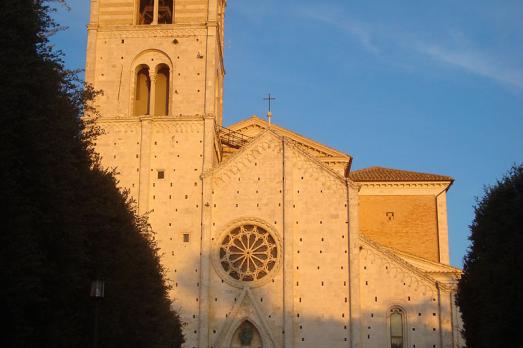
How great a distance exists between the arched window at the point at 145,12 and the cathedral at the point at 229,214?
58 millimetres

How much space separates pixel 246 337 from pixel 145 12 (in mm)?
14530

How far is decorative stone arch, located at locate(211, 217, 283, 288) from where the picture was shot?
1222 inches

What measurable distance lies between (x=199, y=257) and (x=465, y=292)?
Answer: 36.4ft

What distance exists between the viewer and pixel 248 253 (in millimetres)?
31656

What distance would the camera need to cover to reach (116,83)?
1329 inches

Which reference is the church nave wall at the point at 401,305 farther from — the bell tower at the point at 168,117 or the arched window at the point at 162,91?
the arched window at the point at 162,91

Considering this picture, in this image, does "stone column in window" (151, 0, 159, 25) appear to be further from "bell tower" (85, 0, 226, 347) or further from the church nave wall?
the church nave wall

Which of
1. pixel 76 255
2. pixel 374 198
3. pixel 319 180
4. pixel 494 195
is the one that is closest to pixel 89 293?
pixel 76 255

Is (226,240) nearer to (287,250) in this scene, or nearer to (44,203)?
(287,250)

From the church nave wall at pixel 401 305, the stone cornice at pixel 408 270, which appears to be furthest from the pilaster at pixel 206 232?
the stone cornice at pixel 408 270

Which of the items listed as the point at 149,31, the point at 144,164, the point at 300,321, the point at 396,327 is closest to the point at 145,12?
the point at 149,31

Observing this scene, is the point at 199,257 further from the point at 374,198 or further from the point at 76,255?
the point at 76,255

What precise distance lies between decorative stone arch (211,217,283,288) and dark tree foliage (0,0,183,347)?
13164 mm

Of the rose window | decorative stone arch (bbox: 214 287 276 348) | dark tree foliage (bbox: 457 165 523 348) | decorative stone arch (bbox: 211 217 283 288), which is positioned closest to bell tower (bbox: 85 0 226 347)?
decorative stone arch (bbox: 211 217 283 288)
